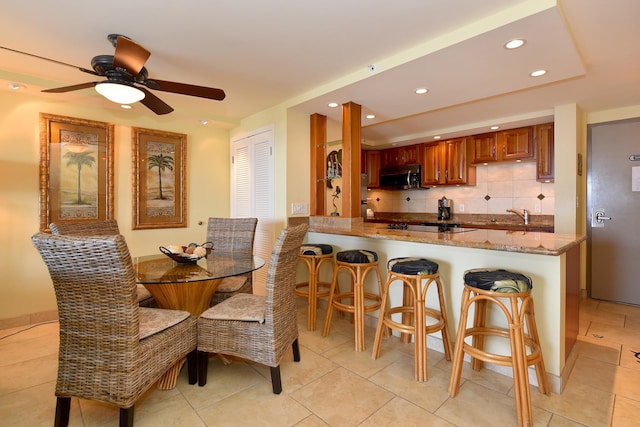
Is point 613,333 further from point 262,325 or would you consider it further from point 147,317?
point 147,317

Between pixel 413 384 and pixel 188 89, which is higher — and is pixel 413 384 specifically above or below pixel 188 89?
below

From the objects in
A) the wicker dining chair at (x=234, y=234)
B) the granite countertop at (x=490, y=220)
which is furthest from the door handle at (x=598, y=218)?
the wicker dining chair at (x=234, y=234)

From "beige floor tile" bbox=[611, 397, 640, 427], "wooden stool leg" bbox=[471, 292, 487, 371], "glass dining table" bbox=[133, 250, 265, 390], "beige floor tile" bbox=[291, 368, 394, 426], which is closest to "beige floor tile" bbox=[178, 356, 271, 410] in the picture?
"glass dining table" bbox=[133, 250, 265, 390]

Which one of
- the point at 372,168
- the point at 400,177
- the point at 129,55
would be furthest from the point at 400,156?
the point at 129,55

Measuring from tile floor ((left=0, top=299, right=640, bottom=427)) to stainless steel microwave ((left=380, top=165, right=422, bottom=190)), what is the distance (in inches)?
130

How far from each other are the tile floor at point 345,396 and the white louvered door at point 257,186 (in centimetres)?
166

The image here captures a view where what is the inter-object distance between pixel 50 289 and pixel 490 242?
4050mm

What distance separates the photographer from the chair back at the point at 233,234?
9.83 ft

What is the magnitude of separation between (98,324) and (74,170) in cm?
252

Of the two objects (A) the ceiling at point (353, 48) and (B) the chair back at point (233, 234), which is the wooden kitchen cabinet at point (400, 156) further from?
(B) the chair back at point (233, 234)

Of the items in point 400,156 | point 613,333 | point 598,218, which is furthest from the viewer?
point 400,156

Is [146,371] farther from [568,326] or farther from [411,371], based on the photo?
[568,326]

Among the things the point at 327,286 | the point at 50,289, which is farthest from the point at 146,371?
the point at 50,289

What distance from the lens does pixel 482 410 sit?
171cm
